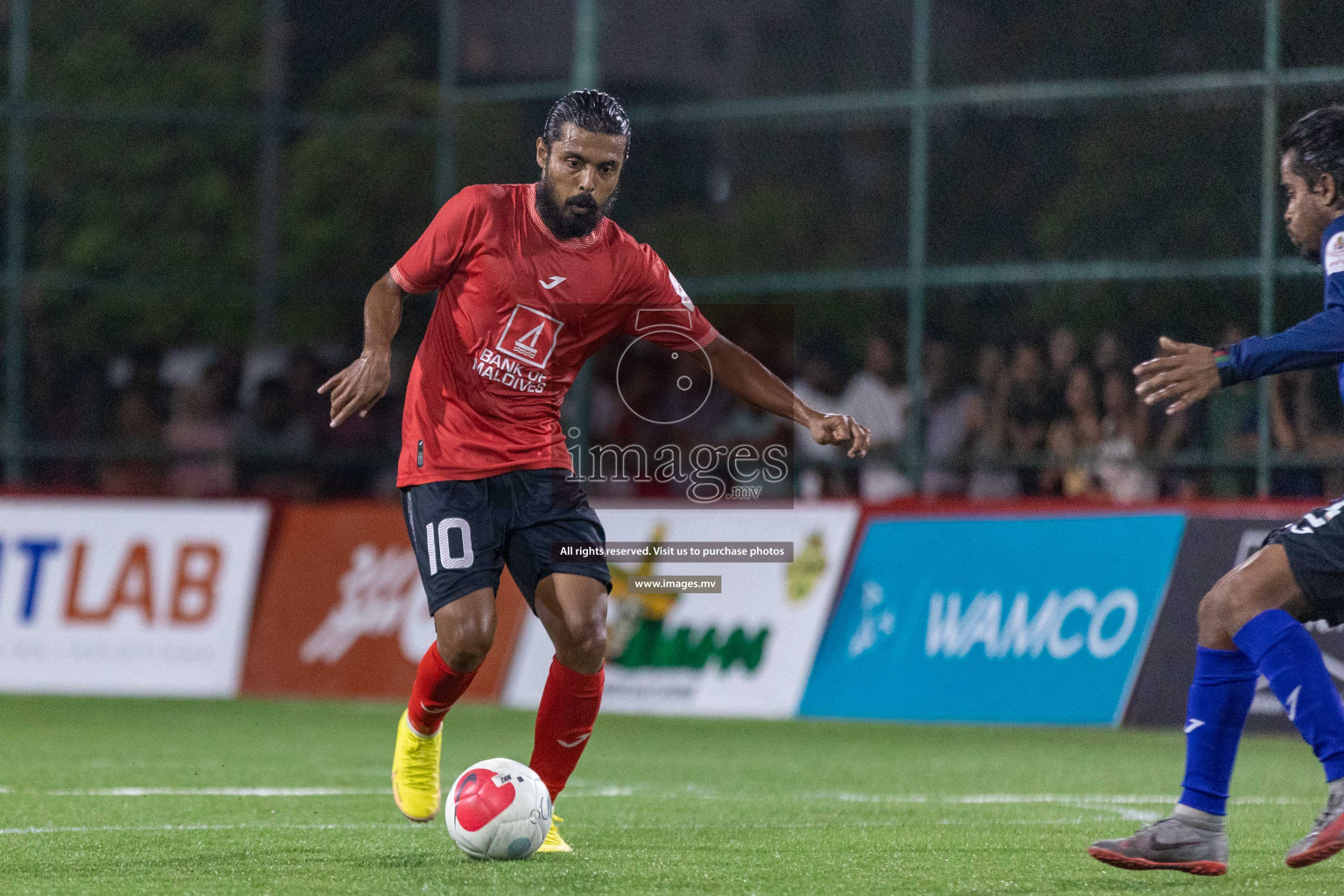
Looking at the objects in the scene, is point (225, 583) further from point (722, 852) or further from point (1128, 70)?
point (722, 852)

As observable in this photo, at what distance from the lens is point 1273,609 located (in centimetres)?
555

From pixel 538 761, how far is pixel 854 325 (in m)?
7.80

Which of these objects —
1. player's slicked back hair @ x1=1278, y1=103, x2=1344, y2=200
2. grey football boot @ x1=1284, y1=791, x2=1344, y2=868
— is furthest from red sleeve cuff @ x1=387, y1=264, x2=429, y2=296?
grey football boot @ x1=1284, y1=791, x2=1344, y2=868

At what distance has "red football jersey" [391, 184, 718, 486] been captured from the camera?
6.35m

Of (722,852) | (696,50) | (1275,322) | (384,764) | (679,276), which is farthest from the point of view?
(696,50)

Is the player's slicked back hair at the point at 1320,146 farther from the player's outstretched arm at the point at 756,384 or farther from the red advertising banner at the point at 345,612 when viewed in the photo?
the red advertising banner at the point at 345,612

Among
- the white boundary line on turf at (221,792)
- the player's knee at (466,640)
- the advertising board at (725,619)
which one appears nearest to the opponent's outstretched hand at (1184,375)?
the player's knee at (466,640)

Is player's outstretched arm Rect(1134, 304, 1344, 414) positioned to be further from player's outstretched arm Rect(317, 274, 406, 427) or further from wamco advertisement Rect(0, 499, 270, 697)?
wamco advertisement Rect(0, 499, 270, 697)

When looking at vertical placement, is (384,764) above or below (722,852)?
below

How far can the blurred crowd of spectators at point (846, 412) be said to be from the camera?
12.1 metres

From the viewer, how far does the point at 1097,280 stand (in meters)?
12.7

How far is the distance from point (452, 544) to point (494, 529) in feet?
0.46

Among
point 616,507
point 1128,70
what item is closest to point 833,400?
point 616,507

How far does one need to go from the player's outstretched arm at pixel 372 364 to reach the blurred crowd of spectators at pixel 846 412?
6.99 m
